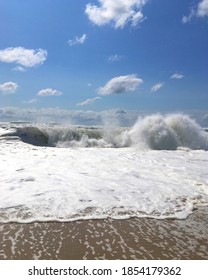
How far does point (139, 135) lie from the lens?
72.0 ft

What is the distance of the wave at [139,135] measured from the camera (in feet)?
69.5

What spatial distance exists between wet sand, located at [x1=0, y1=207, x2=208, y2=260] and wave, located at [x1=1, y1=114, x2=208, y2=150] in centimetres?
1484

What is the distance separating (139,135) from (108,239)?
17481mm

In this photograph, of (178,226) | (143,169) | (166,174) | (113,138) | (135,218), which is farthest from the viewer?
(113,138)

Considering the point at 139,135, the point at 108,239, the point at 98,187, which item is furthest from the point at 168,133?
the point at 108,239

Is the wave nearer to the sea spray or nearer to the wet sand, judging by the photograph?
the sea spray

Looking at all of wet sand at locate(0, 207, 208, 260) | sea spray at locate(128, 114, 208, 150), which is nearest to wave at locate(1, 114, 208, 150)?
sea spray at locate(128, 114, 208, 150)

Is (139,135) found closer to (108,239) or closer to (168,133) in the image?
(168,133)

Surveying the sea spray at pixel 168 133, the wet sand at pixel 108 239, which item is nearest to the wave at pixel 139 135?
the sea spray at pixel 168 133

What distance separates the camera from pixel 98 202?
640 centimetres
